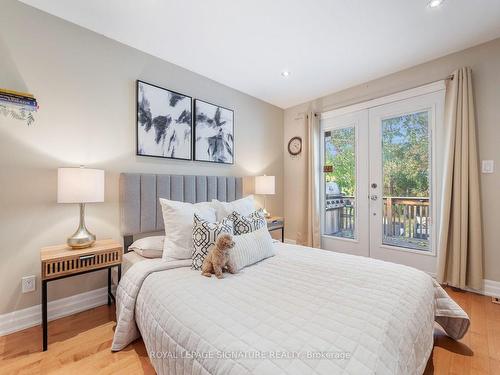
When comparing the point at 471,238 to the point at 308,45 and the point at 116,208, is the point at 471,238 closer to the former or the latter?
the point at 308,45

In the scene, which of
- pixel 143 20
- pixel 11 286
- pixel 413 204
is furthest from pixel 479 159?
pixel 11 286

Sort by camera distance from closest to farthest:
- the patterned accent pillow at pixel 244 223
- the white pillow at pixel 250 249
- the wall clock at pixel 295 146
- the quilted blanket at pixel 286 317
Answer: the quilted blanket at pixel 286 317 < the white pillow at pixel 250 249 < the patterned accent pillow at pixel 244 223 < the wall clock at pixel 295 146

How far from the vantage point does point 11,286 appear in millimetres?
1810

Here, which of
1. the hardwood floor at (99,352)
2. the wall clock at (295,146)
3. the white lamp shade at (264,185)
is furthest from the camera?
the wall clock at (295,146)

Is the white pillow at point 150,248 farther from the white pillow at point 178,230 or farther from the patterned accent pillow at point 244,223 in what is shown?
the patterned accent pillow at point 244,223

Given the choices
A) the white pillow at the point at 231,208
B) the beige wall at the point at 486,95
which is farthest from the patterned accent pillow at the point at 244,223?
the beige wall at the point at 486,95

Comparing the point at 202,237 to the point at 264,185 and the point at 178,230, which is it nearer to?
the point at 178,230

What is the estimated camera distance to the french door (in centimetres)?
283

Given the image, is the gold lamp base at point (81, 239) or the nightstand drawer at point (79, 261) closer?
the nightstand drawer at point (79, 261)

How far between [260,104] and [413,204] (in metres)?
2.58

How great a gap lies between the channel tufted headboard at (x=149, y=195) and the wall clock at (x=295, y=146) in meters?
1.85

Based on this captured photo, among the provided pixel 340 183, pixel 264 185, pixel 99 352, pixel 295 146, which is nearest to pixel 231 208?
pixel 264 185

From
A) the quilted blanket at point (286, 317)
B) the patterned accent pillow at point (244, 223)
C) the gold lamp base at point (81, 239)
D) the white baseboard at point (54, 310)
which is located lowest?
the white baseboard at point (54, 310)

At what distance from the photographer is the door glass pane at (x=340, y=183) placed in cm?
347
